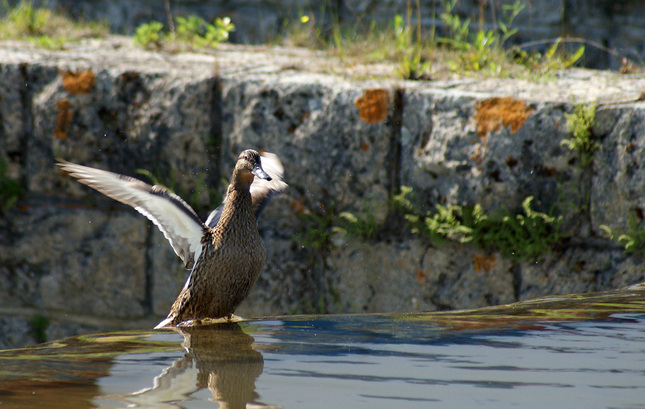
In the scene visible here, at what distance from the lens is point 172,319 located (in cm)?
297

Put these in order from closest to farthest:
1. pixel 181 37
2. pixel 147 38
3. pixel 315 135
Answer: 1. pixel 315 135
2. pixel 147 38
3. pixel 181 37

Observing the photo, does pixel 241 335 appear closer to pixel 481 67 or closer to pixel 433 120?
pixel 433 120

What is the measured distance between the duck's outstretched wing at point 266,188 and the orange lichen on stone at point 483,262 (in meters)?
0.79

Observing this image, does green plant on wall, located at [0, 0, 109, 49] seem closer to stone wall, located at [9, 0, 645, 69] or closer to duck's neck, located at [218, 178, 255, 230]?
stone wall, located at [9, 0, 645, 69]

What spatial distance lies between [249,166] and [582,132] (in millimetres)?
1203

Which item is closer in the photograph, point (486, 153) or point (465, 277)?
point (486, 153)

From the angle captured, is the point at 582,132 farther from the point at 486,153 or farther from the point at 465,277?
the point at 465,277

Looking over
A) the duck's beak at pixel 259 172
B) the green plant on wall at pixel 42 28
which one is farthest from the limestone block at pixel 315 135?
the green plant on wall at pixel 42 28

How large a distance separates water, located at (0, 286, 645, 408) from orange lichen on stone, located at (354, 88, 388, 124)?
1326 millimetres

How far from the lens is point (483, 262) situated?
10.6 feet

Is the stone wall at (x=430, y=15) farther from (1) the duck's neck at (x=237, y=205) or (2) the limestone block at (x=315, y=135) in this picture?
(1) the duck's neck at (x=237, y=205)

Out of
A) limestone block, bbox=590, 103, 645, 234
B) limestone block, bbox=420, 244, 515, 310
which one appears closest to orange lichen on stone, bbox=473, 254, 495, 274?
limestone block, bbox=420, 244, 515, 310

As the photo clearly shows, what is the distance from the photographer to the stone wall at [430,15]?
5.16m

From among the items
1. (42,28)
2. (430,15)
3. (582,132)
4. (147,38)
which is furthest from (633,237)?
(42,28)
